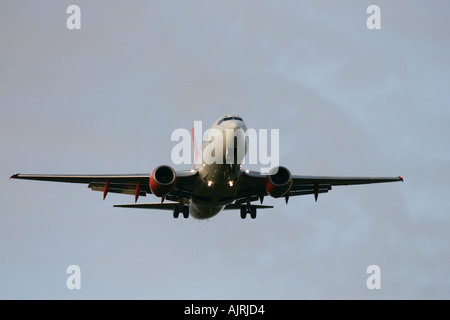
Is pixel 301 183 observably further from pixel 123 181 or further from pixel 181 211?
pixel 123 181

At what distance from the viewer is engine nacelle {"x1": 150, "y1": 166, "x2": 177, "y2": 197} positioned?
33.6 m

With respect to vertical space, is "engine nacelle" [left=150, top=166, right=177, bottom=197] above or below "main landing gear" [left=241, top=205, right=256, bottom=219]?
above

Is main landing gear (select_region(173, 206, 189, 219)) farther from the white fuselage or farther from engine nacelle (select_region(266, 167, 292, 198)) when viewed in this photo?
engine nacelle (select_region(266, 167, 292, 198))

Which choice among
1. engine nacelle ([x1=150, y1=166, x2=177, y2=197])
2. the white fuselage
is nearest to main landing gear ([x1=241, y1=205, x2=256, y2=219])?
the white fuselage

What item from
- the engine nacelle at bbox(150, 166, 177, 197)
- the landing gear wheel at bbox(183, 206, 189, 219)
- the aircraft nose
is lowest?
the landing gear wheel at bbox(183, 206, 189, 219)

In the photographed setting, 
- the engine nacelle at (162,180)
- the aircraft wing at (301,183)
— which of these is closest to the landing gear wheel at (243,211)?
the aircraft wing at (301,183)

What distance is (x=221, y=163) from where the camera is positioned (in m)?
32.7

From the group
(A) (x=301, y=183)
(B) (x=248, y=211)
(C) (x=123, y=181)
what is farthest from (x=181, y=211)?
(A) (x=301, y=183)
